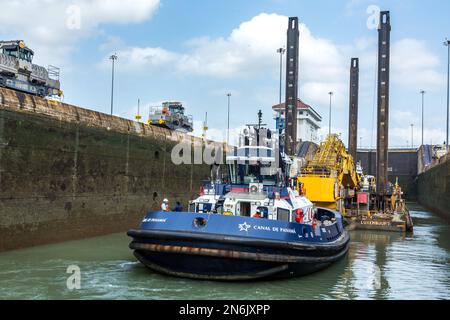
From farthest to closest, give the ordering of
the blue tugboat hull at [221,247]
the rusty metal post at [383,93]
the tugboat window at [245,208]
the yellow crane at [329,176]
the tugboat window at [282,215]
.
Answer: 1. the rusty metal post at [383,93]
2. the yellow crane at [329,176]
3. the tugboat window at [245,208]
4. the tugboat window at [282,215]
5. the blue tugboat hull at [221,247]

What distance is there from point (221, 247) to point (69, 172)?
8.15 m

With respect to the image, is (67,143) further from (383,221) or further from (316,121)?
(316,121)

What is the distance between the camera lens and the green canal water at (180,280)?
30.9 ft

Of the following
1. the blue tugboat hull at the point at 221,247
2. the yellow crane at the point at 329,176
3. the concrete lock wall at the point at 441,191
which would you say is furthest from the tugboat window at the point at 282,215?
the concrete lock wall at the point at 441,191

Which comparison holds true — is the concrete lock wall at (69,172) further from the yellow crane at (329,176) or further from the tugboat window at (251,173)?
the yellow crane at (329,176)

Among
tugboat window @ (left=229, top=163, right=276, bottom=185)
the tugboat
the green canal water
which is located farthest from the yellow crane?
the tugboat

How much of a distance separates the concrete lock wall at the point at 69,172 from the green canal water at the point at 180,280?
888 millimetres

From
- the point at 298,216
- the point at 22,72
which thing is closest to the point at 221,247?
the point at 298,216

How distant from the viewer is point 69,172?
1590 cm

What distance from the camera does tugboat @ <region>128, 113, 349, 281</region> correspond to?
9852mm

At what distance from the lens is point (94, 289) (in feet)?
31.6

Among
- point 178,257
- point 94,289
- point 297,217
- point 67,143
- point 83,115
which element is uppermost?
point 83,115

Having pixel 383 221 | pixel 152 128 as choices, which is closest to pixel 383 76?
pixel 383 221
